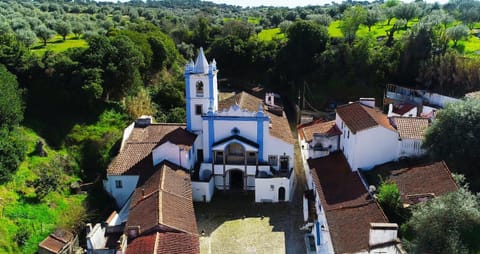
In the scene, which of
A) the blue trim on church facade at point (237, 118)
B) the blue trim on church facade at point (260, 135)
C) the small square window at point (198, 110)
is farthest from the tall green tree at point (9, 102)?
the blue trim on church facade at point (260, 135)

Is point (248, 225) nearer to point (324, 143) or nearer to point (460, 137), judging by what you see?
point (324, 143)

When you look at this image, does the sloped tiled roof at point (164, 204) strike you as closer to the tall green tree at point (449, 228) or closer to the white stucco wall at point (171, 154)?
the white stucco wall at point (171, 154)

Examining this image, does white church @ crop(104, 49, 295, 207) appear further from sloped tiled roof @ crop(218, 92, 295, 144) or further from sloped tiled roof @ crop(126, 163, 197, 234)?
sloped tiled roof @ crop(126, 163, 197, 234)

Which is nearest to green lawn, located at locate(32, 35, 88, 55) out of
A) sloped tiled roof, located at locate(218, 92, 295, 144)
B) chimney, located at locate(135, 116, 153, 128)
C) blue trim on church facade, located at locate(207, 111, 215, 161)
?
chimney, located at locate(135, 116, 153, 128)

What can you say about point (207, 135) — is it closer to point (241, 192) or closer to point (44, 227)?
point (241, 192)

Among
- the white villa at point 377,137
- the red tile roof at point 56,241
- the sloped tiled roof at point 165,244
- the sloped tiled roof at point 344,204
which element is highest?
Answer: the white villa at point 377,137

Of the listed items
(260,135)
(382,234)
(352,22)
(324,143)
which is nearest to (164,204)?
(260,135)
